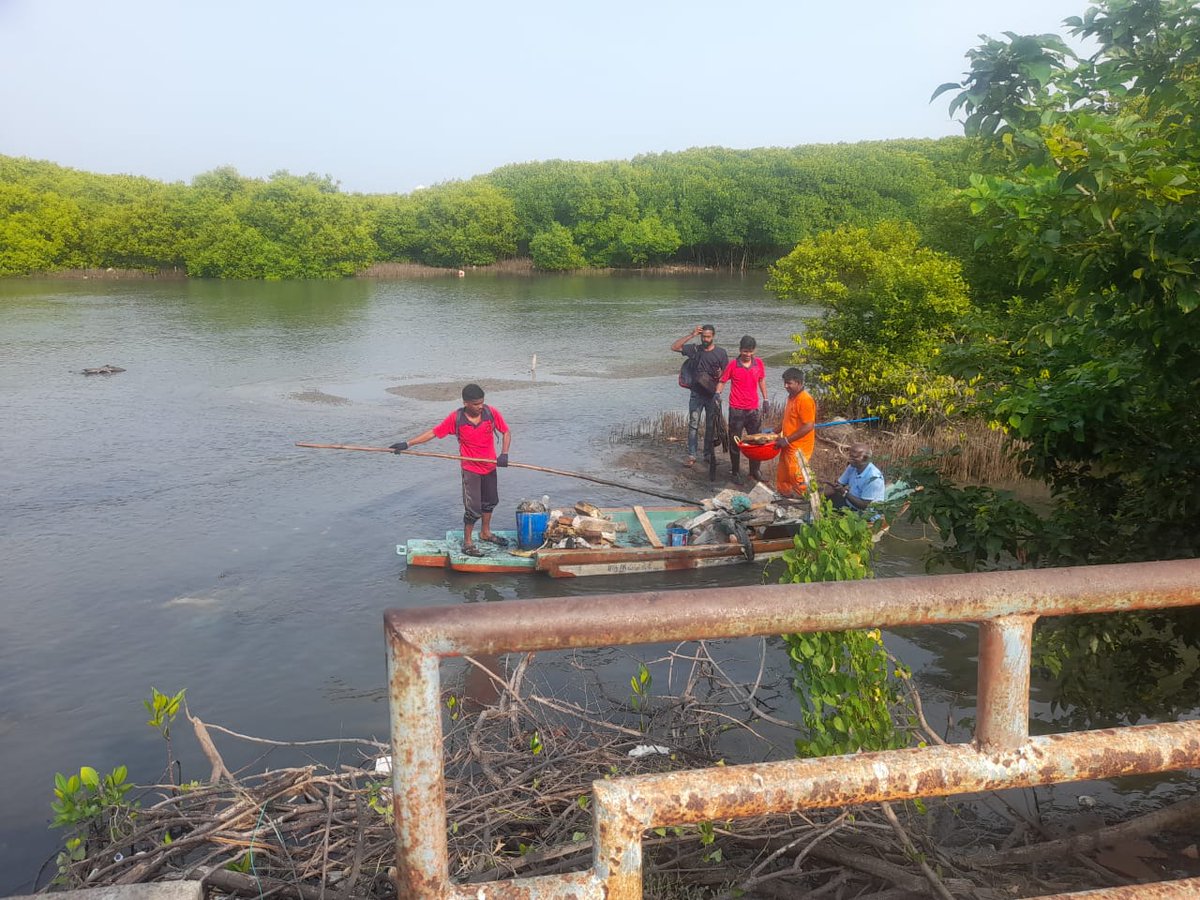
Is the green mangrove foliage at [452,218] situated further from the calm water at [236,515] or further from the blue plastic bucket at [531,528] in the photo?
the blue plastic bucket at [531,528]

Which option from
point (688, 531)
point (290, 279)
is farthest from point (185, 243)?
point (688, 531)

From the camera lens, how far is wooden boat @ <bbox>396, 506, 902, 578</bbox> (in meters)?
10.2

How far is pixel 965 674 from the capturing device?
8.51 metres

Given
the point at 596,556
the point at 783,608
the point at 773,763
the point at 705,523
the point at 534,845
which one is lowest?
the point at 596,556

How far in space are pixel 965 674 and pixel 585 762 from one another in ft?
18.4

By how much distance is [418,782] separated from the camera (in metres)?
1.67

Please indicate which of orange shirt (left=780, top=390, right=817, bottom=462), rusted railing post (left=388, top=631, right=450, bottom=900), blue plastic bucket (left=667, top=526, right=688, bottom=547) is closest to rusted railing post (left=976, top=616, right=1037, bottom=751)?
rusted railing post (left=388, top=631, right=450, bottom=900)

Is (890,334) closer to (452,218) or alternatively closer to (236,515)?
(236,515)

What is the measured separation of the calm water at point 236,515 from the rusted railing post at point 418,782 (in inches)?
215

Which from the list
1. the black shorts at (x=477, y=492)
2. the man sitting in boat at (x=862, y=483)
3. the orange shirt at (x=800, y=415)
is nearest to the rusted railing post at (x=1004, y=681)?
the man sitting in boat at (x=862, y=483)

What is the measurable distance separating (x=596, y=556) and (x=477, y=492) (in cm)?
170

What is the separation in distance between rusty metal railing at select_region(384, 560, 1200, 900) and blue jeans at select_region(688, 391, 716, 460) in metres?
12.8

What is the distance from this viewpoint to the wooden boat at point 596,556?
1020 cm

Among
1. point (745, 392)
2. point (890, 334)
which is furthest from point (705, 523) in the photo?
point (890, 334)
